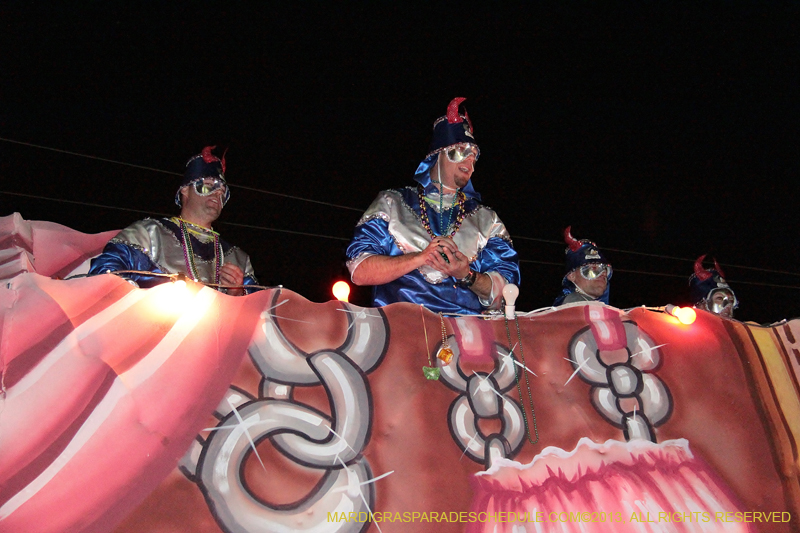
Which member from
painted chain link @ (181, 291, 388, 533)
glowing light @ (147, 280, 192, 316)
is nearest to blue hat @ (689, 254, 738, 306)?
painted chain link @ (181, 291, 388, 533)

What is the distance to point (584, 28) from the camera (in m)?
4.03

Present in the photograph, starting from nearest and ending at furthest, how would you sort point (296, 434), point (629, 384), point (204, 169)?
point (296, 434), point (629, 384), point (204, 169)

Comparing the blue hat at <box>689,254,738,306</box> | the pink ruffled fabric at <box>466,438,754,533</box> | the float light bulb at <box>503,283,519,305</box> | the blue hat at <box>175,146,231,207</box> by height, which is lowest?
the pink ruffled fabric at <box>466,438,754,533</box>

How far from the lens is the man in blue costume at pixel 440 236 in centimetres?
220

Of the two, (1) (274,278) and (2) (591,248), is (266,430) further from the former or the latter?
(1) (274,278)

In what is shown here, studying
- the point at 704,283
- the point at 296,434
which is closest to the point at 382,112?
the point at 704,283

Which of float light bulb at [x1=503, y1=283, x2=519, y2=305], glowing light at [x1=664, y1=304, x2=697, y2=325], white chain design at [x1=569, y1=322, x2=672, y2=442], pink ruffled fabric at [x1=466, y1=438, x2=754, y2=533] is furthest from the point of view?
glowing light at [x1=664, y1=304, x2=697, y2=325]

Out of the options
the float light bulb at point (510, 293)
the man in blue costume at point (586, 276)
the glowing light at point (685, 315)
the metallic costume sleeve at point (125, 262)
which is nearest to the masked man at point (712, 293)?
the man in blue costume at point (586, 276)

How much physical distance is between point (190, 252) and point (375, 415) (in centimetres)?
154

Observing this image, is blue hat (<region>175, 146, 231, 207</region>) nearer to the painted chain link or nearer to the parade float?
the parade float

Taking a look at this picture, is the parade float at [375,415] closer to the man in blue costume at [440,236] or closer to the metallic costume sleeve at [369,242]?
the man in blue costume at [440,236]

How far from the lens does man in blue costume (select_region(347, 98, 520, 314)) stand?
2.20 m

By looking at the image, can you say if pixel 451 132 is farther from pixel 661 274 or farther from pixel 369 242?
pixel 661 274

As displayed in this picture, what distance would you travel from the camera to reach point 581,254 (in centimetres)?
366
